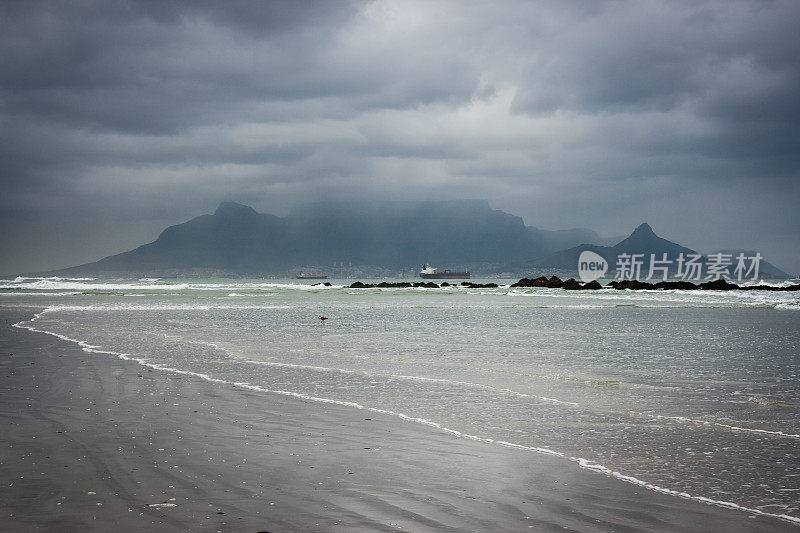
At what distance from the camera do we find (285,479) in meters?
5.96

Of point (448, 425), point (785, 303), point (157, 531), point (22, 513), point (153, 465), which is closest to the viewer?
point (157, 531)

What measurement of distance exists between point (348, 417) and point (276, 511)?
3.83 metres

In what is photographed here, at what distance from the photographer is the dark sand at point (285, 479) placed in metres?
4.90

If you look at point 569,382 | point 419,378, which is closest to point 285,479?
point 419,378

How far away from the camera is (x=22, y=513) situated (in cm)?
495

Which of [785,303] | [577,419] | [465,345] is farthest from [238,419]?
[785,303]

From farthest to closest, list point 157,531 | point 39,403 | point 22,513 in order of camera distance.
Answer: point 39,403
point 22,513
point 157,531

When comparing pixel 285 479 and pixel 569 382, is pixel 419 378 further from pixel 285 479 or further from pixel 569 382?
pixel 285 479

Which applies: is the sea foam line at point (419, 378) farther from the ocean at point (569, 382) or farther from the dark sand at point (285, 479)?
the dark sand at point (285, 479)

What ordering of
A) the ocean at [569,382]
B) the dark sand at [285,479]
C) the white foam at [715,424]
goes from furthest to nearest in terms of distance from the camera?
1. the white foam at [715,424]
2. the ocean at [569,382]
3. the dark sand at [285,479]

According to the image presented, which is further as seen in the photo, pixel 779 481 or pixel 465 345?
pixel 465 345

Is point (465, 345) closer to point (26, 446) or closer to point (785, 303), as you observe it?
point (26, 446)

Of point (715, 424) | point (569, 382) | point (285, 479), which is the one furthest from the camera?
point (569, 382)

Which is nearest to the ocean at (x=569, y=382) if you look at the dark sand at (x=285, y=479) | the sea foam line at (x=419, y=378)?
the sea foam line at (x=419, y=378)
